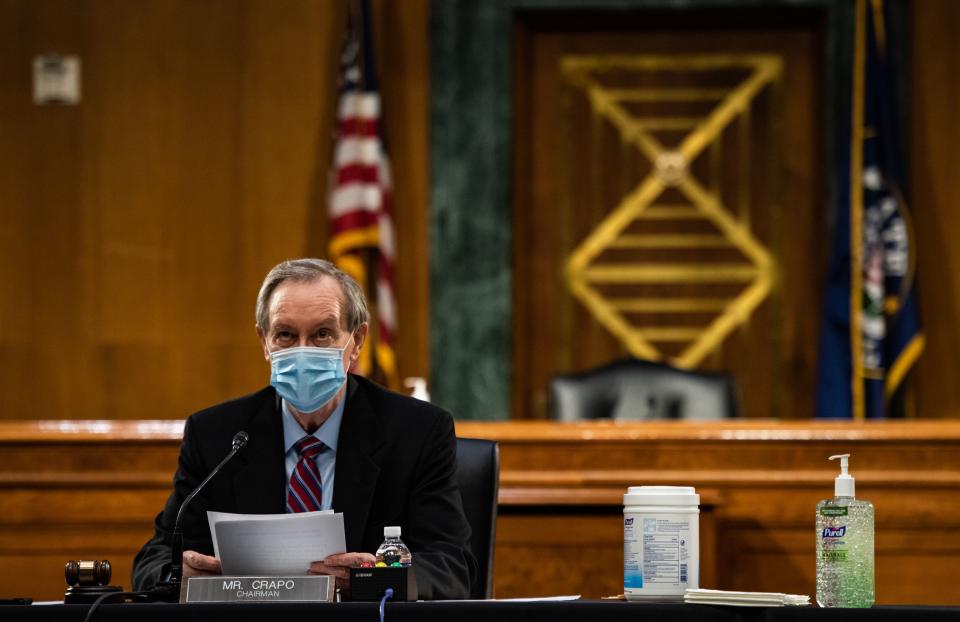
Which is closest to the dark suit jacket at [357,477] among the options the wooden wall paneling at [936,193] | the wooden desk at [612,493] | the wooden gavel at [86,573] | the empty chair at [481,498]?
the empty chair at [481,498]

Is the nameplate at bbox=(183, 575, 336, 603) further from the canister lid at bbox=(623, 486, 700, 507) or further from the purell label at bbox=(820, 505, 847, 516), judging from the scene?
the purell label at bbox=(820, 505, 847, 516)

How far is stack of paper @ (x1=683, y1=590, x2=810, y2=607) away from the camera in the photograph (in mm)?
2041

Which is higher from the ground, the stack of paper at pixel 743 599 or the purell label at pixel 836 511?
the purell label at pixel 836 511

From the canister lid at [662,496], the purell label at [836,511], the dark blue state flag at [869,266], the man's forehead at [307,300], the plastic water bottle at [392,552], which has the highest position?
the dark blue state flag at [869,266]

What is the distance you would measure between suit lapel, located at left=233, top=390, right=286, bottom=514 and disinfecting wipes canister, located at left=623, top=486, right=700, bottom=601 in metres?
0.75

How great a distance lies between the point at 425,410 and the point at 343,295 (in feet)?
0.97

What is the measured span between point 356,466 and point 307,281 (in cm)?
37

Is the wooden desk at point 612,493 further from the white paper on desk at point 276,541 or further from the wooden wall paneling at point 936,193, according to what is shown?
the wooden wall paneling at point 936,193

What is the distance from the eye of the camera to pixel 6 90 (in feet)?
23.2

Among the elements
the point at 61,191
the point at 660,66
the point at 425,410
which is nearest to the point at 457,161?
the point at 660,66

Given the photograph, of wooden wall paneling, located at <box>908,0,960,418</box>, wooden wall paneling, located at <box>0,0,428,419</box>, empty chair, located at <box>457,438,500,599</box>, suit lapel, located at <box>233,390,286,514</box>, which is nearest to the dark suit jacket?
suit lapel, located at <box>233,390,286,514</box>

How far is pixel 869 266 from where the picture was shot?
6.45 meters

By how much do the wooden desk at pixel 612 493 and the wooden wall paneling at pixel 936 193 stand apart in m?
2.70

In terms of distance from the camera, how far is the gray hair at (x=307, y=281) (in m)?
2.76
